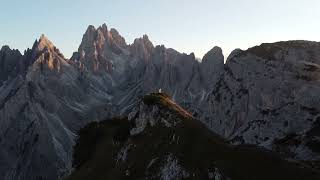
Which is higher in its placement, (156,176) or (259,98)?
(259,98)

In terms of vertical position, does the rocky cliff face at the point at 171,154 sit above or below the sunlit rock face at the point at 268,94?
below

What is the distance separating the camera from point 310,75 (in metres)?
148

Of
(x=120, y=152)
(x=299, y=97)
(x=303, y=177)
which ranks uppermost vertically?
(x=299, y=97)

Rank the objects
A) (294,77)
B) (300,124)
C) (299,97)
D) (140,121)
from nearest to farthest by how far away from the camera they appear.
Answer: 1. (140,121)
2. (300,124)
3. (299,97)
4. (294,77)

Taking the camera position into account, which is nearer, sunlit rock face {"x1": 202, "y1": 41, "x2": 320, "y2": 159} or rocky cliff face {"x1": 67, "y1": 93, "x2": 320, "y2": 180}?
rocky cliff face {"x1": 67, "y1": 93, "x2": 320, "y2": 180}

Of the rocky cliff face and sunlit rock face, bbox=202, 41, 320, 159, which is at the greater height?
sunlit rock face, bbox=202, 41, 320, 159

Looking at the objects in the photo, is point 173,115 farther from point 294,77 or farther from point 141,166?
point 294,77

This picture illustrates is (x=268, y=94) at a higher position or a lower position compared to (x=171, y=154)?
higher

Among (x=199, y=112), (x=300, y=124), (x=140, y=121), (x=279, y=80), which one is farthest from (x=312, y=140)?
(x=199, y=112)

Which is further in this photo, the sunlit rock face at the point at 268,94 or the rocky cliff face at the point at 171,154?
the sunlit rock face at the point at 268,94

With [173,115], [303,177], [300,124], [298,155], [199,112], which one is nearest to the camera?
[303,177]

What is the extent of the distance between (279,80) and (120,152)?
303 ft

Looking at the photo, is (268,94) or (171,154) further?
(268,94)

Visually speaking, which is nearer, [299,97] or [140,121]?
[140,121]
